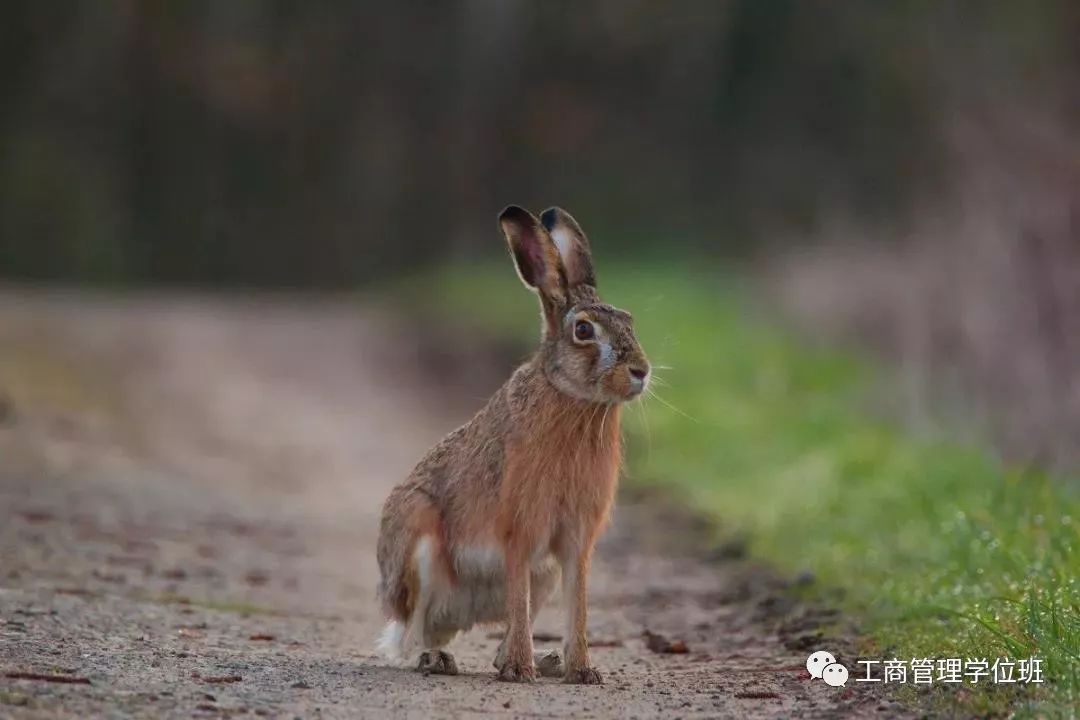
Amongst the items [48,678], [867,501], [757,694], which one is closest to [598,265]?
[867,501]

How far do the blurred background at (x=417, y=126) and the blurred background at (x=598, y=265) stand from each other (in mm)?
82

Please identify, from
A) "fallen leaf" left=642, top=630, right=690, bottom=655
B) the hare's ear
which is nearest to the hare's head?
the hare's ear

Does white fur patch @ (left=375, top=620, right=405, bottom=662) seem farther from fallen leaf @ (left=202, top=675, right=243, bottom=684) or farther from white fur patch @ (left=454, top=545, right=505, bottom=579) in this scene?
fallen leaf @ (left=202, top=675, right=243, bottom=684)

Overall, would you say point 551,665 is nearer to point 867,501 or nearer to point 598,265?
point 867,501

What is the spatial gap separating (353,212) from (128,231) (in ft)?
15.6

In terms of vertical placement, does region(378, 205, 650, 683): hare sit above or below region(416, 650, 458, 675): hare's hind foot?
above

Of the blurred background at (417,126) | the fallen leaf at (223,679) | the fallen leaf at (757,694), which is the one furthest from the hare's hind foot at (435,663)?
the blurred background at (417,126)

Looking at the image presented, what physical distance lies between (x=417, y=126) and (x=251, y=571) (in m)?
28.0

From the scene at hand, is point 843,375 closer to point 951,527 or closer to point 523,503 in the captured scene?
point 951,527

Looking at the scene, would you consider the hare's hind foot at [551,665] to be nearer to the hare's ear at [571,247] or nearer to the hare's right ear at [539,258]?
the hare's right ear at [539,258]

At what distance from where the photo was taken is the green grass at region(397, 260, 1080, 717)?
6.54m

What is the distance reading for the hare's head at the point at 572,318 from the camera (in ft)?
22.6

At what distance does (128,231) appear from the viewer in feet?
108

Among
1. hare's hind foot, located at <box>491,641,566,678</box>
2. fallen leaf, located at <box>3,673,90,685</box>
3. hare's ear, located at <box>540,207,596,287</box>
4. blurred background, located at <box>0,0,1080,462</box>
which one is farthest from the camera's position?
blurred background, located at <box>0,0,1080,462</box>
